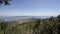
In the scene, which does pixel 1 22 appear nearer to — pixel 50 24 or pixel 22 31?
pixel 22 31

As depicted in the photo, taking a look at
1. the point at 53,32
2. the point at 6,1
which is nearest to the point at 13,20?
the point at 6,1

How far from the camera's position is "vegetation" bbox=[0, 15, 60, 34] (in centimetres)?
1531

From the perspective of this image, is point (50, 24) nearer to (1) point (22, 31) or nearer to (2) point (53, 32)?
(2) point (53, 32)

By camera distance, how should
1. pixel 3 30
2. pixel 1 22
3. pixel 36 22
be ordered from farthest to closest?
pixel 36 22 < pixel 1 22 < pixel 3 30

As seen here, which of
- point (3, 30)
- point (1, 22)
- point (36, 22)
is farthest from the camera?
point (36, 22)

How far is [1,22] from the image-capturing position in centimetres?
1596

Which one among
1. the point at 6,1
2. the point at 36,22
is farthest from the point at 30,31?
the point at 6,1

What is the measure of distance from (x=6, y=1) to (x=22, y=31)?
2.62m

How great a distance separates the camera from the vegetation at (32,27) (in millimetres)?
15312

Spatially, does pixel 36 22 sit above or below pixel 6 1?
below

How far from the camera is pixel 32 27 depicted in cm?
1653

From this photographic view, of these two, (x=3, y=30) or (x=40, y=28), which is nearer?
(x=3, y=30)

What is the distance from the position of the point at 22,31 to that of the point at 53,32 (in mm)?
2377

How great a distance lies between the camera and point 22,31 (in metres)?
15.8
